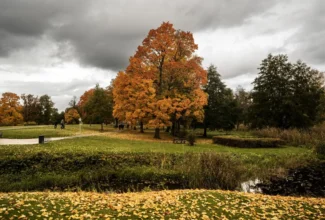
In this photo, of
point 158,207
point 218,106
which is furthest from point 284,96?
point 158,207

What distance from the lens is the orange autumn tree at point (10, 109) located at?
56.8 meters

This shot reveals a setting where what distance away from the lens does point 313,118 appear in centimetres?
3356

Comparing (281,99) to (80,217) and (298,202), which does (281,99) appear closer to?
(298,202)

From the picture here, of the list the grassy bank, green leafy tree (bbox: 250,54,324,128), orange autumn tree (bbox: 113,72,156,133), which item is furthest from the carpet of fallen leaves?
green leafy tree (bbox: 250,54,324,128)

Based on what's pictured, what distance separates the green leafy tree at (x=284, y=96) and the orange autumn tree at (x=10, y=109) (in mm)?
53228

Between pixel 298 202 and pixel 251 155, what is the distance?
9.72 m

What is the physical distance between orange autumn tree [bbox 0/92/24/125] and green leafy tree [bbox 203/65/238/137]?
46491 millimetres

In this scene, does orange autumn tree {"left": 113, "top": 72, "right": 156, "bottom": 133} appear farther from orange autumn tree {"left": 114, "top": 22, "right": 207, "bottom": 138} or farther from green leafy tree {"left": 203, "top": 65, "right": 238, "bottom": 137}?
green leafy tree {"left": 203, "top": 65, "right": 238, "bottom": 137}

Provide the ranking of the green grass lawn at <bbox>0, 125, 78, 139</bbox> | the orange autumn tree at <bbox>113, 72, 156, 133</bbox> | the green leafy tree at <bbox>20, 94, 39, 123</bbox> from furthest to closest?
the green leafy tree at <bbox>20, 94, 39, 123</bbox> < the orange autumn tree at <bbox>113, 72, 156, 133</bbox> < the green grass lawn at <bbox>0, 125, 78, 139</bbox>

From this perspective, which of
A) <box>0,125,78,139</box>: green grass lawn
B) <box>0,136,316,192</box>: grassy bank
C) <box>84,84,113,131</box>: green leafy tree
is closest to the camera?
<box>0,136,316,192</box>: grassy bank

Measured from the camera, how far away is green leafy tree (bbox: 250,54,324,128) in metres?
32.9

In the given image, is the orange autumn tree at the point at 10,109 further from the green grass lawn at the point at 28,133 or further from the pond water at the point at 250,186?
the pond water at the point at 250,186

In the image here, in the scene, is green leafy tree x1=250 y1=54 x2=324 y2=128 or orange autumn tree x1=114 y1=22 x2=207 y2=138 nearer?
orange autumn tree x1=114 y1=22 x2=207 y2=138

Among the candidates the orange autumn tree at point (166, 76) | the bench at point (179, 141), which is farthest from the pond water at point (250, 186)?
the orange autumn tree at point (166, 76)
